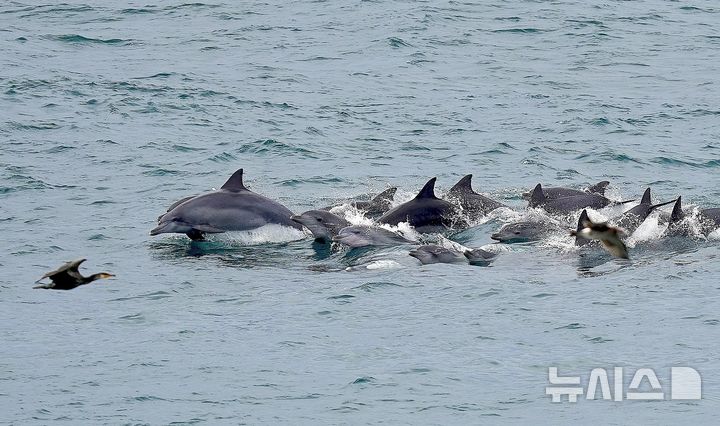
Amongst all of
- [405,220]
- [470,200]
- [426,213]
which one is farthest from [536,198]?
[405,220]

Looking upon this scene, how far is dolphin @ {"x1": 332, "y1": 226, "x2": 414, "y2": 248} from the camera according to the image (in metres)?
20.8

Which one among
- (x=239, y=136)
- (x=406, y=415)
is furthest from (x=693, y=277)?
(x=239, y=136)

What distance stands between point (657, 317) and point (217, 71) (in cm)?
2024

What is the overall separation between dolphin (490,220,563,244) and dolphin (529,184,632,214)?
81 cm

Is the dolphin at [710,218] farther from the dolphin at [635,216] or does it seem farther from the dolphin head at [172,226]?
the dolphin head at [172,226]

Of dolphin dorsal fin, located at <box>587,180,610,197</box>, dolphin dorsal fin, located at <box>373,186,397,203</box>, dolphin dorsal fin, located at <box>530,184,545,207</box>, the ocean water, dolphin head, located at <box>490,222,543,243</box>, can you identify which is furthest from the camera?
dolphin dorsal fin, located at <box>587,180,610,197</box>

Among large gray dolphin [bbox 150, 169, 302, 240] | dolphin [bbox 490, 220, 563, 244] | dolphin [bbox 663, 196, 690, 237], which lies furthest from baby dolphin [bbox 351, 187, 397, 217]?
dolphin [bbox 663, 196, 690, 237]

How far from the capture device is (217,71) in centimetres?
3575

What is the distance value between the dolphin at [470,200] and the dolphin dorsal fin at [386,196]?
0.99 meters

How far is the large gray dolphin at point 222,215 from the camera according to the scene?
21469mm

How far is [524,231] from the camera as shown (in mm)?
21594

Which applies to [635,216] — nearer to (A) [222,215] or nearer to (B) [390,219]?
(B) [390,219]

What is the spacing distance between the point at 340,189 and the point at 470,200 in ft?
11.1

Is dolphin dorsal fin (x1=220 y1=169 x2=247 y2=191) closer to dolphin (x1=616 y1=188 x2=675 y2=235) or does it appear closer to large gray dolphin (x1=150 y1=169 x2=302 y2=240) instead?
large gray dolphin (x1=150 y1=169 x2=302 y2=240)
